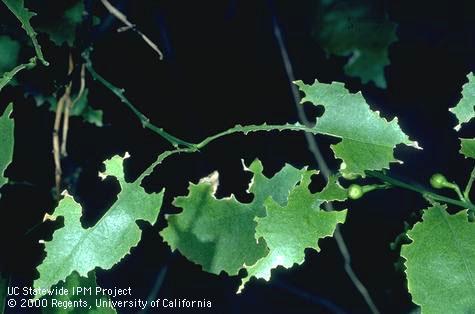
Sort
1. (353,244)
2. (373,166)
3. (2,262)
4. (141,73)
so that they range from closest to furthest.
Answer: (373,166) → (2,262) → (141,73) → (353,244)

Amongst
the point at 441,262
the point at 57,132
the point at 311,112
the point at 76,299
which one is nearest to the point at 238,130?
the point at 441,262

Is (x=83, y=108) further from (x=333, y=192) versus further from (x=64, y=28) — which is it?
(x=333, y=192)

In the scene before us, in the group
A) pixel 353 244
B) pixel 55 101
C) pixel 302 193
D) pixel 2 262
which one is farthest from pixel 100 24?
pixel 353 244

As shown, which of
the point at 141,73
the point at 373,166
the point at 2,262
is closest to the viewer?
the point at 373,166

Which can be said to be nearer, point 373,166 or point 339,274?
point 373,166

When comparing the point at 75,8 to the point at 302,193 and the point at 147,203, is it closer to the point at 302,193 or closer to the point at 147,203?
the point at 147,203

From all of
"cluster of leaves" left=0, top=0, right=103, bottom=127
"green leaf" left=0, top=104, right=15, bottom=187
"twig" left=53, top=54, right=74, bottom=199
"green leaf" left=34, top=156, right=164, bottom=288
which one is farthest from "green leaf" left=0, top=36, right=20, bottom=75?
"green leaf" left=34, top=156, right=164, bottom=288

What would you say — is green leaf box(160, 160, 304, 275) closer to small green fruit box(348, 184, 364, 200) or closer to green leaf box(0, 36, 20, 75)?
small green fruit box(348, 184, 364, 200)
